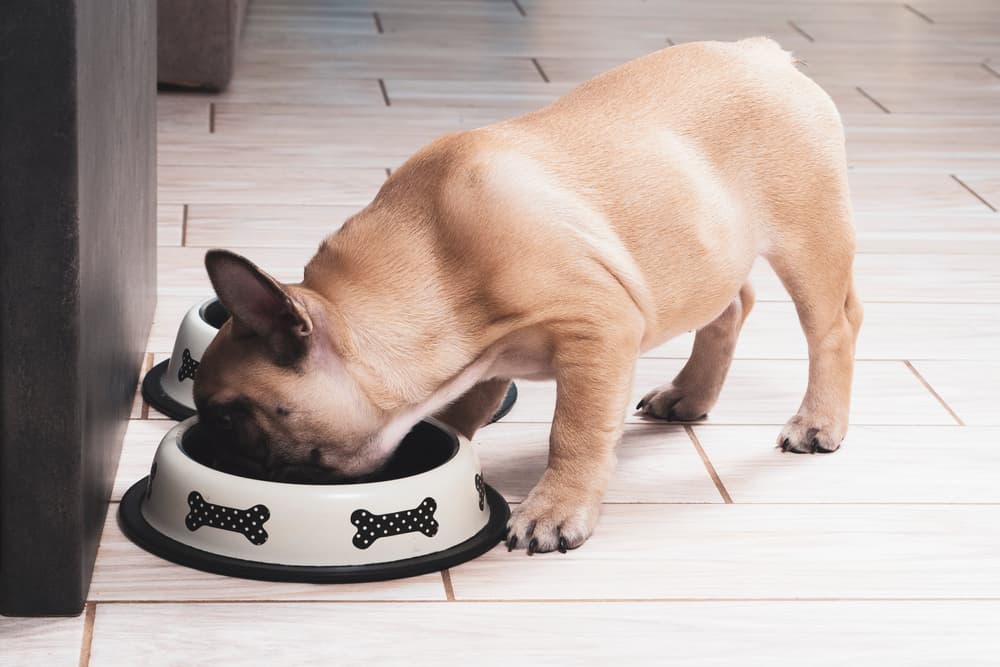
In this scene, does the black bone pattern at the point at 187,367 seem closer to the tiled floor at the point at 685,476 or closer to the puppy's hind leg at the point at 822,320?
the tiled floor at the point at 685,476

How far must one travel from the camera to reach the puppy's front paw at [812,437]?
6.98 feet

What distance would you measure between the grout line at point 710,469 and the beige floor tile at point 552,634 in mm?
298

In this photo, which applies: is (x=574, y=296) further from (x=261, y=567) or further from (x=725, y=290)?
(x=261, y=567)

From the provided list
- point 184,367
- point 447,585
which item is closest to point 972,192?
point 184,367

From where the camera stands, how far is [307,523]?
1.66 meters

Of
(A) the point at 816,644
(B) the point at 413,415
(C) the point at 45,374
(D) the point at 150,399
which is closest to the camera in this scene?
(C) the point at 45,374

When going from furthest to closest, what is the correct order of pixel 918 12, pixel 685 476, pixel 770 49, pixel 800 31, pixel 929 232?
pixel 918 12 < pixel 800 31 < pixel 929 232 < pixel 770 49 < pixel 685 476

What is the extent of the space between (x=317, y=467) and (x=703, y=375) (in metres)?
0.73

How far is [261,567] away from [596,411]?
17.7 inches

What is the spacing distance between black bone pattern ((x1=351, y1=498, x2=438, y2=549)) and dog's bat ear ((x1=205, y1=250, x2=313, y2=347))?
Answer: 0.23m

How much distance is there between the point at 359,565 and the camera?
5.53 feet

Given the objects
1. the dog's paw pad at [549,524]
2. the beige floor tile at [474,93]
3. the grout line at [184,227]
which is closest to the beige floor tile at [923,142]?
the beige floor tile at [474,93]

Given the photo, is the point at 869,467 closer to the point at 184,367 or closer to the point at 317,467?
the point at 317,467

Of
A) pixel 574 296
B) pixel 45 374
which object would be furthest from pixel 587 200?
pixel 45 374
